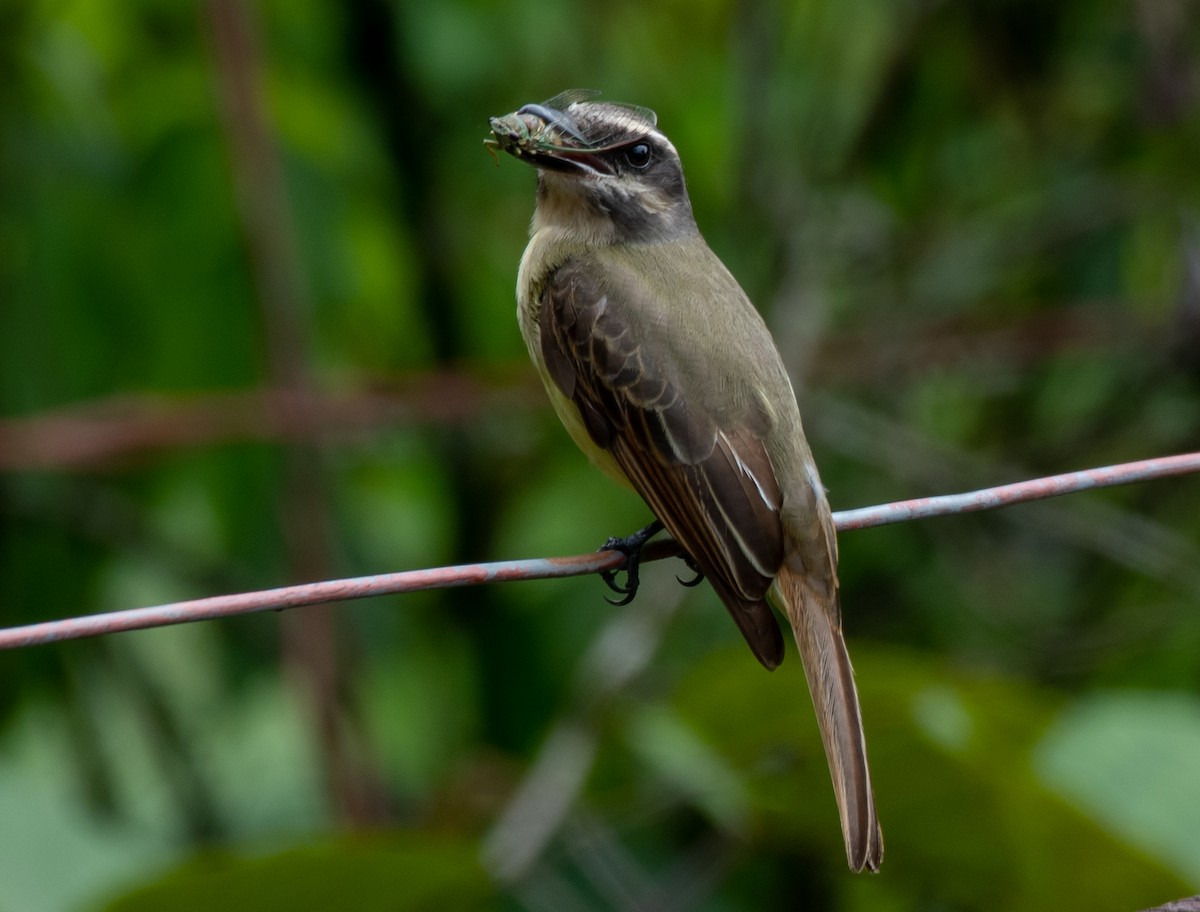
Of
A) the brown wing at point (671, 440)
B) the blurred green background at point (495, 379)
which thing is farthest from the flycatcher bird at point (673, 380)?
the blurred green background at point (495, 379)

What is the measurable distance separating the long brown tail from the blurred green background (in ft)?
3.55

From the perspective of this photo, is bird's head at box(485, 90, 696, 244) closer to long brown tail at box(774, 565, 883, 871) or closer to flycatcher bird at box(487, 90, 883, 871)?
flycatcher bird at box(487, 90, 883, 871)

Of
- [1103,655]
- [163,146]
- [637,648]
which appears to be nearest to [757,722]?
[637,648]

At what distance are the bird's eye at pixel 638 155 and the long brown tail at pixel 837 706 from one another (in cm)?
120

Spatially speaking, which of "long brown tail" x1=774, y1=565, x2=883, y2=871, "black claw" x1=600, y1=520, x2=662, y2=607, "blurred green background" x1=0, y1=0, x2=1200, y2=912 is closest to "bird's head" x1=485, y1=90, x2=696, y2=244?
"black claw" x1=600, y1=520, x2=662, y2=607

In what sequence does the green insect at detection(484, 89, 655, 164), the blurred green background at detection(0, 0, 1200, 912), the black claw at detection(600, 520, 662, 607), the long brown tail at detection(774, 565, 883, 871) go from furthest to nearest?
the blurred green background at detection(0, 0, 1200, 912) → the green insect at detection(484, 89, 655, 164) → the black claw at detection(600, 520, 662, 607) → the long brown tail at detection(774, 565, 883, 871)

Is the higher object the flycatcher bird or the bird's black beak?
the bird's black beak

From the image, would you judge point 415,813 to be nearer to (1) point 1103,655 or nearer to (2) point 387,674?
(2) point 387,674

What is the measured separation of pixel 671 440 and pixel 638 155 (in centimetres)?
92

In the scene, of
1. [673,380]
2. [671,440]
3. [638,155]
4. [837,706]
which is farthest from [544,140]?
[837,706]

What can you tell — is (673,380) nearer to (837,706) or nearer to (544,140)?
(544,140)

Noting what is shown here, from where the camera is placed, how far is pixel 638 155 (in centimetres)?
417

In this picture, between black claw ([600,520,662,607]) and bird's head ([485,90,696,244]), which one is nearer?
black claw ([600,520,662,607])

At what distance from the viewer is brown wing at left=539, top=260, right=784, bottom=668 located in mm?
3361
